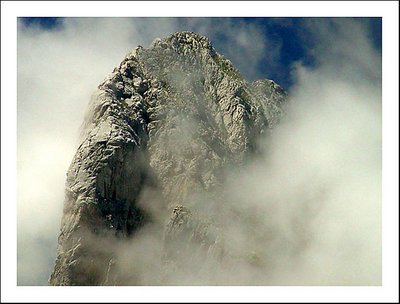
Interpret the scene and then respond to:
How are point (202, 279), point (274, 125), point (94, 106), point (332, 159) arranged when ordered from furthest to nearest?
point (274, 125) < point (332, 159) < point (94, 106) < point (202, 279)

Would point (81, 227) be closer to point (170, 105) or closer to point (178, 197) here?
point (178, 197)

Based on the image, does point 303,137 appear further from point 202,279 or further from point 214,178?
point 202,279

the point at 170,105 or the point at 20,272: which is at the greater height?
the point at 170,105

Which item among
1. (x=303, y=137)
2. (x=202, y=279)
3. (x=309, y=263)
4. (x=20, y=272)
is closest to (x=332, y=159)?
(x=303, y=137)

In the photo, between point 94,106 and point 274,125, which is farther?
point 274,125

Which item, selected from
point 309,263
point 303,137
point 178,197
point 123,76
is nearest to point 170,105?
point 123,76

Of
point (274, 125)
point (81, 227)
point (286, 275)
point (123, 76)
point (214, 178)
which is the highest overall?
point (123, 76)

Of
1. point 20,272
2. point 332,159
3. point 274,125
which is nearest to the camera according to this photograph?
point 20,272
